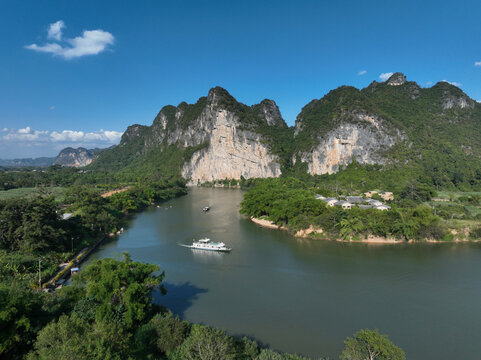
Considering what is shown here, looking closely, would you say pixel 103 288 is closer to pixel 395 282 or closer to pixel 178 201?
pixel 395 282

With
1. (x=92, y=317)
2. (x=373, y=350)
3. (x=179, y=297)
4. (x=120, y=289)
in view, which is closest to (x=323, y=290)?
(x=373, y=350)

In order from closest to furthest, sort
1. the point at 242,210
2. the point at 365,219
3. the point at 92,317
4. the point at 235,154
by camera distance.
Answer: the point at 92,317 < the point at 365,219 < the point at 242,210 < the point at 235,154

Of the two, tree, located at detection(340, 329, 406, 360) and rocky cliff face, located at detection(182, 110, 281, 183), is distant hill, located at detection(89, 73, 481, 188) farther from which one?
tree, located at detection(340, 329, 406, 360)

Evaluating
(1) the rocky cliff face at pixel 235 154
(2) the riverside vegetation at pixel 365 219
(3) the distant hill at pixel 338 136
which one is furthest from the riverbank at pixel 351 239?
(1) the rocky cliff face at pixel 235 154

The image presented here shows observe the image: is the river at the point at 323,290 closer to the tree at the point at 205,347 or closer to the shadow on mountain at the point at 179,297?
A: the shadow on mountain at the point at 179,297

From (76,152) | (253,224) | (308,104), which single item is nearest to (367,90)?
(308,104)

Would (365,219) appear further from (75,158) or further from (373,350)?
(75,158)

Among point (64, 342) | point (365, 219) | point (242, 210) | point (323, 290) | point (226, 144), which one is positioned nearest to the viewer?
point (64, 342)
